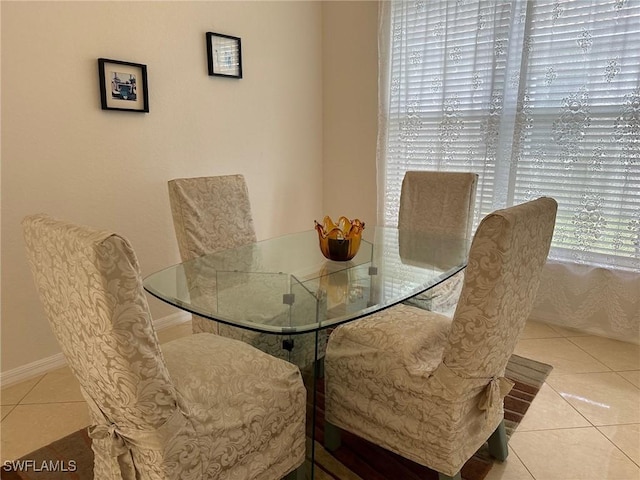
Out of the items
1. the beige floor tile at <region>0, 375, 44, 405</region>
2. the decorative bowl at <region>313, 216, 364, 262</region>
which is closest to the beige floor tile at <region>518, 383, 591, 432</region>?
the decorative bowl at <region>313, 216, 364, 262</region>

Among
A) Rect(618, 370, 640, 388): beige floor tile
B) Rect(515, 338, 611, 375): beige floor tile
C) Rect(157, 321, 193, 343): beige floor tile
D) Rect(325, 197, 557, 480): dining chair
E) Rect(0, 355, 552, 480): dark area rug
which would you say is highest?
Rect(325, 197, 557, 480): dining chair

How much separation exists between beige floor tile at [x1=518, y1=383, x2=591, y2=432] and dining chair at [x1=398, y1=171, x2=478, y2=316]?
2.13ft

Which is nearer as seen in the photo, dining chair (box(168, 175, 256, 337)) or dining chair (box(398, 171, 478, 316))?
dining chair (box(168, 175, 256, 337))

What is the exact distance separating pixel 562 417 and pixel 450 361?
111cm

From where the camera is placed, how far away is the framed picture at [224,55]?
302 cm

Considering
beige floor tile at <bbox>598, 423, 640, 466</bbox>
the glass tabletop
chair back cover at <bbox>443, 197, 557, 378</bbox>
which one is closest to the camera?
chair back cover at <bbox>443, 197, 557, 378</bbox>

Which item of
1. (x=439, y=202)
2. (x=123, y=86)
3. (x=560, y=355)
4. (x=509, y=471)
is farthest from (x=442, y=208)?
(x=123, y=86)

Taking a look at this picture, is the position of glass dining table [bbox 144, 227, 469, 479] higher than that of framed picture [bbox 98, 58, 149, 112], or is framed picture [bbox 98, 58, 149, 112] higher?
framed picture [bbox 98, 58, 149, 112]

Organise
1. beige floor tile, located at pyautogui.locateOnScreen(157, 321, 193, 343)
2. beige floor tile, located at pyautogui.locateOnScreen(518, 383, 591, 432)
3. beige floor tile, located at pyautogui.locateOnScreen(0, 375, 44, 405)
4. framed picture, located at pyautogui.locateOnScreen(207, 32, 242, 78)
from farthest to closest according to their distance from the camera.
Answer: framed picture, located at pyautogui.locateOnScreen(207, 32, 242, 78)
beige floor tile, located at pyautogui.locateOnScreen(157, 321, 193, 343)
beige floor tile, located at pyautogui.locateOnScreen(0, 375, 44, 405)
beige floor tile, located at pyautogui.locateOnScreen(518, 383, 591, 432)

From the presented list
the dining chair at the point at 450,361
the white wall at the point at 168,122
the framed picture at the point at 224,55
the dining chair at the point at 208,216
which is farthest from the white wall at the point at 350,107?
the dining chair at the point at 450,361

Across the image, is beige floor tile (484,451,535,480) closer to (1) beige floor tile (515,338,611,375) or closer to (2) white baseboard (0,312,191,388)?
(1) beige floor tile (515,338,611,375)

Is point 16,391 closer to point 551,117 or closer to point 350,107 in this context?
point 350,107

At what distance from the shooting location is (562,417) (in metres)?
2.08

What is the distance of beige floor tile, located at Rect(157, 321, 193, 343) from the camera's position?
9.40 feet
